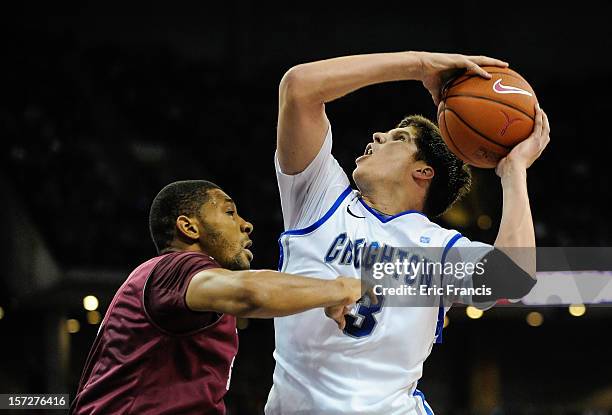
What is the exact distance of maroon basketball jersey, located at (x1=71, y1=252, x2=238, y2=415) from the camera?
293 cm

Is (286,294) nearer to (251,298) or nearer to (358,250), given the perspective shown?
(251,298)

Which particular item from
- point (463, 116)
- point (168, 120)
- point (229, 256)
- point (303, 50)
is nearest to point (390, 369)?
point (229, 256)

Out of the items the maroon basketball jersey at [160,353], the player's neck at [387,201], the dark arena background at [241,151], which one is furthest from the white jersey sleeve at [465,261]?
the dark arena background at [241,151]

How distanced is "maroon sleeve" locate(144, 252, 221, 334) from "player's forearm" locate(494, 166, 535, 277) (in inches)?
45.3

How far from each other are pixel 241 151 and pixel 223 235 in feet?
38.8

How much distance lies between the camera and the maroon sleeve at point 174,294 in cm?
286

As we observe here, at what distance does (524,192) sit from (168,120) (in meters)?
12.8

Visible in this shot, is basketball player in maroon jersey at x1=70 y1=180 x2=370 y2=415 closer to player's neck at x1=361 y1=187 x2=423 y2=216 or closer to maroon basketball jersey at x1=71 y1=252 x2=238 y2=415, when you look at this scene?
maroon basketball jersey at x1=71 y1=252 x2=238 y2=415

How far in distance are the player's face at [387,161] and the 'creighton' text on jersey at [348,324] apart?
12 cm

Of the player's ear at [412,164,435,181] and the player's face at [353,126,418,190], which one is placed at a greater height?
the player's face at [353,126,418,190]

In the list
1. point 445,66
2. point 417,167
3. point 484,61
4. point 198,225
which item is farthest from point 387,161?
point 198,225

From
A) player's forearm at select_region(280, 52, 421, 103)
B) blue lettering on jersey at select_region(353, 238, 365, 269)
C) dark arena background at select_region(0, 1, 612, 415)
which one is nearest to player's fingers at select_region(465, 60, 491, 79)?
player's forearm at select_region(280, 52, 421, 103)

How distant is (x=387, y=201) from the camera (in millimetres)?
3594

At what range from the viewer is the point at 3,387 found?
1253cm
